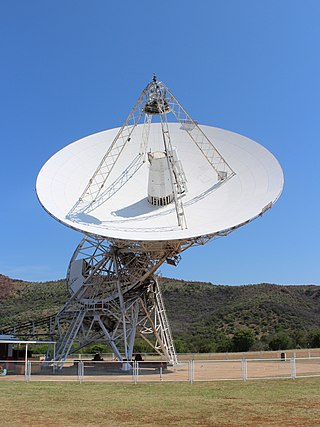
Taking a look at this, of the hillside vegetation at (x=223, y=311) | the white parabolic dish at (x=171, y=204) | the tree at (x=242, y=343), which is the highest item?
the white parabolic dish at (x=171, y=204)

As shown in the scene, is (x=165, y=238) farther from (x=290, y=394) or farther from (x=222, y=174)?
(x=290, y=394)

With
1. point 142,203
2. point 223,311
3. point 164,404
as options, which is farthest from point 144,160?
point 223,311

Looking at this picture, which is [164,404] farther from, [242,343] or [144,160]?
[242,343]

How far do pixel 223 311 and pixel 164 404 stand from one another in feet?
229

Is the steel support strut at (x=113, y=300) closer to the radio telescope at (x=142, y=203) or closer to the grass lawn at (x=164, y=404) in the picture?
the radio telescope at (x=142, y=203)

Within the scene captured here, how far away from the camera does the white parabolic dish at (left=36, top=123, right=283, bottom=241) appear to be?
29.4 meters

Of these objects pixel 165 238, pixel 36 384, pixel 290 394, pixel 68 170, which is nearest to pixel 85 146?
pixel 68 170

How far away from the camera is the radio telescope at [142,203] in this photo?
30219 millimetres

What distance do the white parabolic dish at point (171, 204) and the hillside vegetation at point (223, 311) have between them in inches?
1083

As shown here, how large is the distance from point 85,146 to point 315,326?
5410 cm

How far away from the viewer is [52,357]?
38.1 metres

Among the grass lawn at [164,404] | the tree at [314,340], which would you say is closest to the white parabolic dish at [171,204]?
the grass lawn at [164,404]

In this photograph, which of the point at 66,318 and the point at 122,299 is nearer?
the point at 122,299

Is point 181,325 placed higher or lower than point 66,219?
lower
